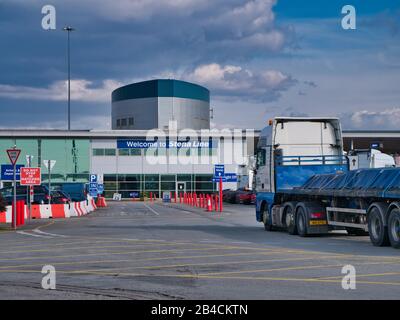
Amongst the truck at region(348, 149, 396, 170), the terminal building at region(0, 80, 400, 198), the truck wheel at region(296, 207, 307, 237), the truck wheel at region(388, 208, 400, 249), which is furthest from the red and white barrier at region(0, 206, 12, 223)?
the terminal building at region(0, 80, 400, 198)

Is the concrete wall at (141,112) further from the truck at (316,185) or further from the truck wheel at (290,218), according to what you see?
the truck wheel at (290,218)

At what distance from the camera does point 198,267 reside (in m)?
13.4

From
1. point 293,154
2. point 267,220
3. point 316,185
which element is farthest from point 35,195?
point 316,185

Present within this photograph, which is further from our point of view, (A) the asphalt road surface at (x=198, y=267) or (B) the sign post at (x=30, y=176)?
(B) the sign post at (x=30, y=176)

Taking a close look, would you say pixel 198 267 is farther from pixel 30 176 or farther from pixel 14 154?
pixel 30 176

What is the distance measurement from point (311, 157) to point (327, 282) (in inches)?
502

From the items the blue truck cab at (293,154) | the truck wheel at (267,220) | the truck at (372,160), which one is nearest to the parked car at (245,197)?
the truck at (372,160)

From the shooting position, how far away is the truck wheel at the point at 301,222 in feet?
70.1

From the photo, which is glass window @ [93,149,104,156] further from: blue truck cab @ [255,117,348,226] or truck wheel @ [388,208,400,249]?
truck wheel @ [388,208,400,249]

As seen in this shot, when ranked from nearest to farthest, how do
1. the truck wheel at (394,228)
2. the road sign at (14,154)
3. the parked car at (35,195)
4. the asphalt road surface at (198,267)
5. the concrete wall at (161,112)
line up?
the asphalt road surface at (198,267) < the truck wheel at (394,228) < the road sign at (14,154) < the parked car at (35,195) < the concrete wall at (161,112)

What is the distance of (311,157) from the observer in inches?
930

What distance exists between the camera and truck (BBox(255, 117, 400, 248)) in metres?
17.6

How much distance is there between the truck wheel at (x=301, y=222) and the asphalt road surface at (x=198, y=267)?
0.49 meters
